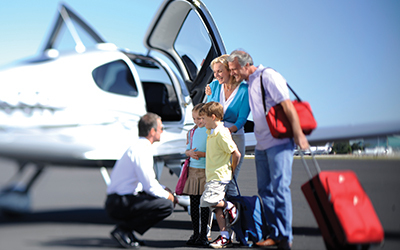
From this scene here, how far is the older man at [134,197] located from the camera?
10.2 ft

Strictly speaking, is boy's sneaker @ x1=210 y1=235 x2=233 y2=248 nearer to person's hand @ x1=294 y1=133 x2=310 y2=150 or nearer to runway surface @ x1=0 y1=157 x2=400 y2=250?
runway surface @ x1=0 y1=157 x2=400 y2=250

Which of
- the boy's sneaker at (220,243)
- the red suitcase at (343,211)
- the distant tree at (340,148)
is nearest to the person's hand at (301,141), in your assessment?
the red suitcase at (343,211)

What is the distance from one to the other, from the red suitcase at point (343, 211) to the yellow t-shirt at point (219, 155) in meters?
0.72

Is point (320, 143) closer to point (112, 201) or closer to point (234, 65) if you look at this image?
point (234, 65)

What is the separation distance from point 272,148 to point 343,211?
2.65 ft

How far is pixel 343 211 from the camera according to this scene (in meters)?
2.69

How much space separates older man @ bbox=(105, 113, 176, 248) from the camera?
3.11m

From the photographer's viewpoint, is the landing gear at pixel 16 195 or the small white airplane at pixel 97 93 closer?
the landing gear at pixel 16 195

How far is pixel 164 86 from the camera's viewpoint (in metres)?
5.85

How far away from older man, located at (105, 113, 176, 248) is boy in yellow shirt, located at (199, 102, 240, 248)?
1.38ft

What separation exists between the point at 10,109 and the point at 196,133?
1.72 m

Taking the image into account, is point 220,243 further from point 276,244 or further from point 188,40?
point 188,40

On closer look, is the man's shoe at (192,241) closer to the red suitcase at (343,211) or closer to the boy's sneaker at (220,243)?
the boy's sneaker at (220,243)

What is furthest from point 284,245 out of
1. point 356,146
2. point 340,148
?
point 356,146
